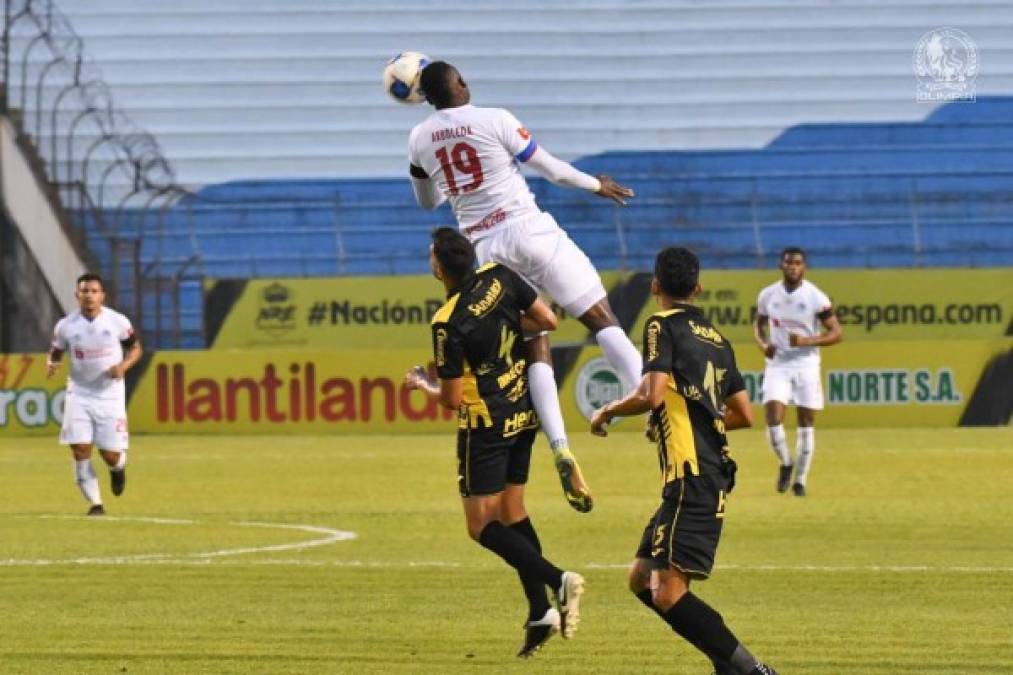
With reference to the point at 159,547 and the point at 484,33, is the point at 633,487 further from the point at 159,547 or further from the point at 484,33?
the point at 484,33

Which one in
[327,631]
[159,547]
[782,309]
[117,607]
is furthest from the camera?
[782,309]

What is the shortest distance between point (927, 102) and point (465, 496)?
27.6 metres

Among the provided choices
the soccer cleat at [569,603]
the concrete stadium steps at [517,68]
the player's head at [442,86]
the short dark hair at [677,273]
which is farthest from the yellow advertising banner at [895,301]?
the short dark hair at [677,273]

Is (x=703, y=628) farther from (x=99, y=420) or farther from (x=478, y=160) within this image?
(x=99, y=420)

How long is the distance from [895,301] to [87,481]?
637 inches

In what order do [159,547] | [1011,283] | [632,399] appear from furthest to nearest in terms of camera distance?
[1011,283] → [159,547] → [632,399]

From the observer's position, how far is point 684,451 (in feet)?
25.2

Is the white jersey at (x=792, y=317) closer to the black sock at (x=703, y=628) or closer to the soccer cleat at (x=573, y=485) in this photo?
the soccer cleat at (x=573, y=485)

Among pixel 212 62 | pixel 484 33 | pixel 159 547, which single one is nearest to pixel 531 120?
pixel 484 33

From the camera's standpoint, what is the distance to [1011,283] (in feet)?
100

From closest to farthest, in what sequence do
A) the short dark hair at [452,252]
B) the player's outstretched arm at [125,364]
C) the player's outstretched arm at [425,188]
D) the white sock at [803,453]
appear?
the short dark hair at [452,252], the player's outstretched arm at [425,188], the player's outstretched arm at [125,364], the white sock at [803,453]

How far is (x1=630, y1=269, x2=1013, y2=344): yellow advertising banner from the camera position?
30.7 meters

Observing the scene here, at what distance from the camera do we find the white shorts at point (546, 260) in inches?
406

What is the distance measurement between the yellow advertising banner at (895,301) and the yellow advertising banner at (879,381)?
1124 mm
